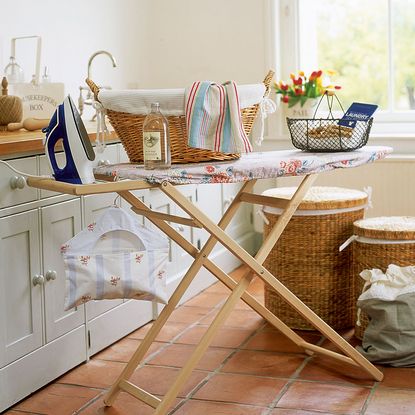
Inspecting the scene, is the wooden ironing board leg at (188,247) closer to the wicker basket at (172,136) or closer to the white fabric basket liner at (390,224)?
the wicker basket at (172,136)

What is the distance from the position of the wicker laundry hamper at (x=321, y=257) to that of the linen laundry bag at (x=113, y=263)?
3.05 feet

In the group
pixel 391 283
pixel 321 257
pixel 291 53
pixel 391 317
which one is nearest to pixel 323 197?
pixel 321 257

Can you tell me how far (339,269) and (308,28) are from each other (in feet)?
5.77

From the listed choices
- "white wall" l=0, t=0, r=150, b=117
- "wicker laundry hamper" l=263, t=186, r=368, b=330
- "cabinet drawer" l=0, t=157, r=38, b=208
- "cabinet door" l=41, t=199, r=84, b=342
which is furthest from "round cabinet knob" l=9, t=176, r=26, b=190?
"wicker laundry hamper" l=263, t=186, r=368, b=330

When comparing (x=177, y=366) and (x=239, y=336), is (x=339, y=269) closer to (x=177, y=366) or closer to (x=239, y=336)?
(x=239, y=336)

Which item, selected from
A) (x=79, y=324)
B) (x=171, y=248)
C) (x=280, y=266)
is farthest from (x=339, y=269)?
(x=79, y=324)

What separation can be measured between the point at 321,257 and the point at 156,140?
1324 mm

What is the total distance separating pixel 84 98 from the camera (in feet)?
13.7

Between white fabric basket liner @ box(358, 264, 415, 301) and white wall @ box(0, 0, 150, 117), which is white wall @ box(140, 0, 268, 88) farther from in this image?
white fabric basket liner @ box(358, 264, 415, 301)

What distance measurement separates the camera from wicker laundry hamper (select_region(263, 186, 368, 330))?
343cm

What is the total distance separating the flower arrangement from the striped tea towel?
6.77ft

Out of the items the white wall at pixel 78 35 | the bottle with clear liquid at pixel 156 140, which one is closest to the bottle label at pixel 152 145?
the bottle with clear liquid at pixel 156 140

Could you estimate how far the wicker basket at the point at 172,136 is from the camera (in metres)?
2.46

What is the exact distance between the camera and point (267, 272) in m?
2.64
